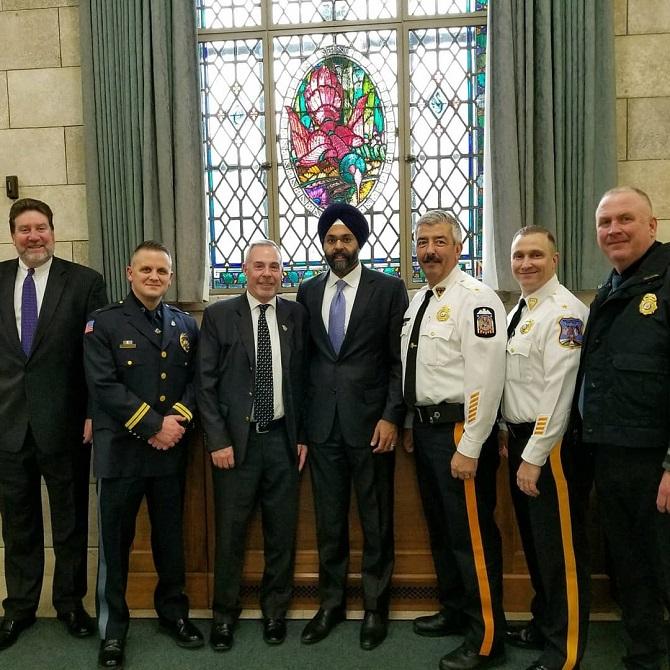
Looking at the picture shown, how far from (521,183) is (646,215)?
1474 mm

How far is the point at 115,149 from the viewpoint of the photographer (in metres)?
3.36

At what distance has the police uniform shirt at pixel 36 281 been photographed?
7.96ft

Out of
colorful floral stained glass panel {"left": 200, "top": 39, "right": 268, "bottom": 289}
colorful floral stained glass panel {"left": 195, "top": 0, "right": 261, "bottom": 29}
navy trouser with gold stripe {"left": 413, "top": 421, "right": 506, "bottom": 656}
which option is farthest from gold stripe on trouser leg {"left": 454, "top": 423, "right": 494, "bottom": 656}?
colorful floral stained glass panel {"left": 195, "top": 0, "right": 261, "bottom": 29}

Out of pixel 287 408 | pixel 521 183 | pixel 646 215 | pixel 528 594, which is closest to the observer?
pixel 646 215

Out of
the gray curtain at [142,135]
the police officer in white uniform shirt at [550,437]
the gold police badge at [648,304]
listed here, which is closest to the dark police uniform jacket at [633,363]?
the gold police badge at [648,304]

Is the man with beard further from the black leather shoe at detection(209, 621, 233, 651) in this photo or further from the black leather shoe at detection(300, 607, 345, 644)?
the black leather shoe at detection(209, 621, 233, 651)

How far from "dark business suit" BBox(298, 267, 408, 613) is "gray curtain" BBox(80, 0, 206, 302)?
1.34 metres

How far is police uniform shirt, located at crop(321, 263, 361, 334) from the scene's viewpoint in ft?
7.84

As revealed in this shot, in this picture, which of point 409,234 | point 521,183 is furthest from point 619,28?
point 409,234

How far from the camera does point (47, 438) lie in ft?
7.80

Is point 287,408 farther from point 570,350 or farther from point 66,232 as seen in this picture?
point 66,232

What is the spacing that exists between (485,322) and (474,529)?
29.9 inches

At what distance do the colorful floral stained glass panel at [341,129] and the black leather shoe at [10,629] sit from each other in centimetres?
252

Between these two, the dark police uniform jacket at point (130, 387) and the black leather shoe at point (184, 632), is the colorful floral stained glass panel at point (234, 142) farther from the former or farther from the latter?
the black leather shoe at point (184, 632)
